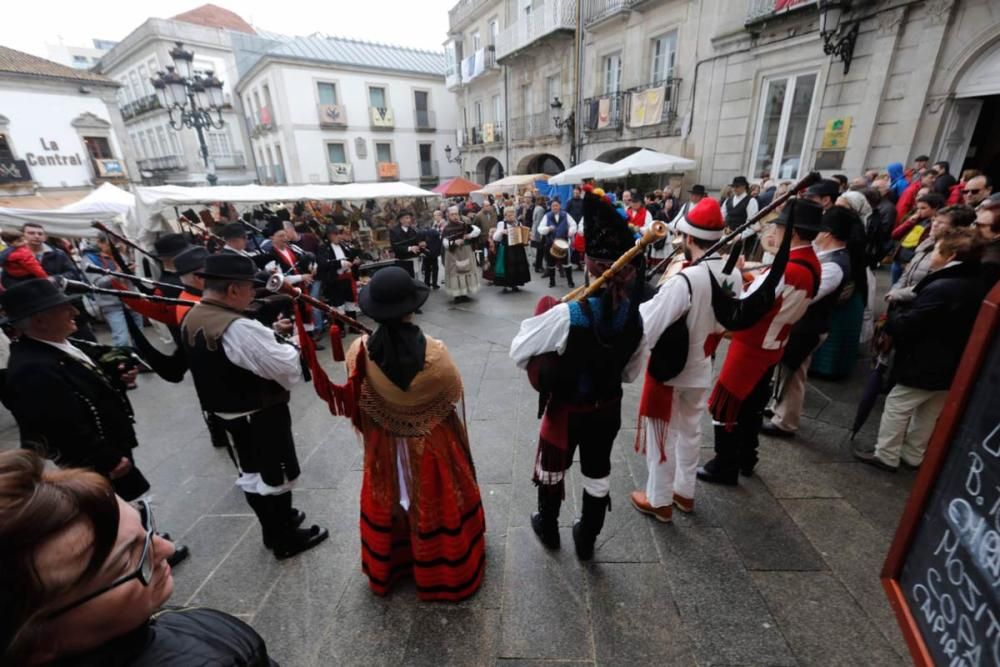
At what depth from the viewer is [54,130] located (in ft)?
61.0

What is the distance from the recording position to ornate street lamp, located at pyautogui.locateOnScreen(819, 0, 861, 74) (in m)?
7.61

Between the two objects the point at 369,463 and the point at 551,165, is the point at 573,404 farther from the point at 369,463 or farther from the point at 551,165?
the point at 551,165

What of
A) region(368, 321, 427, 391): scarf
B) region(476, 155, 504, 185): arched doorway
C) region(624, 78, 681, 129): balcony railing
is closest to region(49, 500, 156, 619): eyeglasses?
region(368, 321, 427, 391): scarf

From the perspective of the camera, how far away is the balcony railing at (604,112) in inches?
525

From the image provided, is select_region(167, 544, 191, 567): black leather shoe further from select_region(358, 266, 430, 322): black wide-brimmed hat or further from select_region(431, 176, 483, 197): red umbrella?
select_region(431, 176, 483, 197): red umbrella

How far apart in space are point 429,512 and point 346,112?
2988 cm

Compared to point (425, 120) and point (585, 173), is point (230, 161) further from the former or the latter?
point (585, 173)

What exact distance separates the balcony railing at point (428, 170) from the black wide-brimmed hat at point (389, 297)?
30.4 meters

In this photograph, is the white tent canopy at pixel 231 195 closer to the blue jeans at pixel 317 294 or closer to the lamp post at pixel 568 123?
the blue jeans at pixel 317 294

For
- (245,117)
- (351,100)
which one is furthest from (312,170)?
(245,117)

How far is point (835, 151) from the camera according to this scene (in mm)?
8492

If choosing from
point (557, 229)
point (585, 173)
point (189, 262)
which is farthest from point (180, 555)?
point (585, 173)

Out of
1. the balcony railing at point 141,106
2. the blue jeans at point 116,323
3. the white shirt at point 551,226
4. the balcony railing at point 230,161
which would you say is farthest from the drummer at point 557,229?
the balcony railing at point 141,106

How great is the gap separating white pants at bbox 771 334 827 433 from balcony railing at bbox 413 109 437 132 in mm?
30579
